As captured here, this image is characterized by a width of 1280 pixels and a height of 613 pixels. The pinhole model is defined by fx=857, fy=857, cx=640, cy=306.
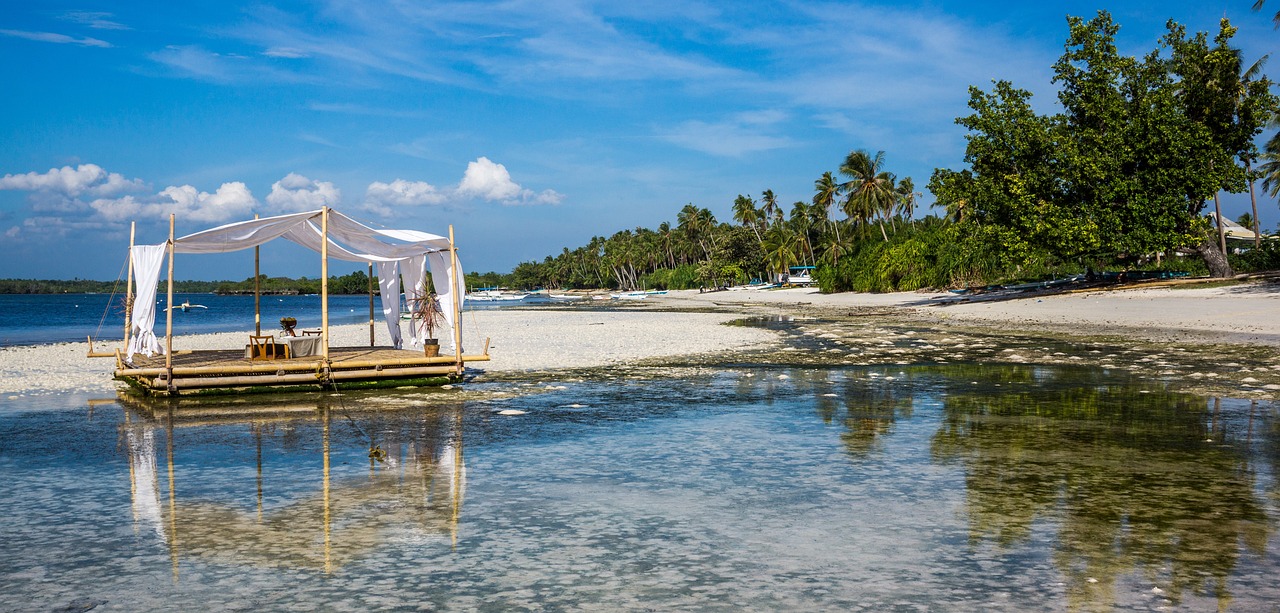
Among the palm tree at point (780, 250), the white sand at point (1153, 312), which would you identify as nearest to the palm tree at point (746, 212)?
the palm tree at point (780, 250)

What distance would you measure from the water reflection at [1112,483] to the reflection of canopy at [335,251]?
35.5 ft

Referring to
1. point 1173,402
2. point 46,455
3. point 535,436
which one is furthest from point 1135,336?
point 46,455

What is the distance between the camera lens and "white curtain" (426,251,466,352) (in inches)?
721

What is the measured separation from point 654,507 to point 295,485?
3988 millimetres

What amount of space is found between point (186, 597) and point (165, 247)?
517 inches

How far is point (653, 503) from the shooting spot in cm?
827

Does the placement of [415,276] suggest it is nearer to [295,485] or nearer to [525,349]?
[525,349]

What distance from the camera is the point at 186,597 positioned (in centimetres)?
577

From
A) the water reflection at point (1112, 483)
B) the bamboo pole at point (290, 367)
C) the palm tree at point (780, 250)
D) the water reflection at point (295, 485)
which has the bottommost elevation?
the water reflection at point (1112, 483)

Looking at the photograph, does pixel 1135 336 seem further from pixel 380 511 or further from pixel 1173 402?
pixel 380 511

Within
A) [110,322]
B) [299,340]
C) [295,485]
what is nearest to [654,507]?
[295,485]

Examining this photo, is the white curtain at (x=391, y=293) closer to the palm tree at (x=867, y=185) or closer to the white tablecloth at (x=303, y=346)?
the white tablecloth at (x=303, y=346)

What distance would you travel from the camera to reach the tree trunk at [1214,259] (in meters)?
42.5

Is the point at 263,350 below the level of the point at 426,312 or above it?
below
